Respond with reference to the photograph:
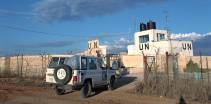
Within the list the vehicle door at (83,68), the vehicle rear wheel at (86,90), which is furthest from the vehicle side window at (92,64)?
the vehicle rear wheel at (86,90)

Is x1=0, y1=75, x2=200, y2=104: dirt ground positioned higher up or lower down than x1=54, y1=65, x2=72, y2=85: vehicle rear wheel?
lower down

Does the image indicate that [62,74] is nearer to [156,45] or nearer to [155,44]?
[156,45]

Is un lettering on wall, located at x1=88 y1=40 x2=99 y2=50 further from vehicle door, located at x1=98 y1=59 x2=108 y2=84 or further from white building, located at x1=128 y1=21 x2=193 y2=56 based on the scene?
vehicle door, located at x1=98 y1=59 x2=108 y2=84

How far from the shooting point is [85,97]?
19.7 metres

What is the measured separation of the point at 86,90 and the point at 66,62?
181cm

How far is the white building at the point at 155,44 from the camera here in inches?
2891

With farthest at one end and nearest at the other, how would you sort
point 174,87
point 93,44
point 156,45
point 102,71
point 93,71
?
point 156,45 < point 93,44 < point 102,71 < point 93,71 < point 174,87

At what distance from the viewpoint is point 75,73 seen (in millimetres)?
18812

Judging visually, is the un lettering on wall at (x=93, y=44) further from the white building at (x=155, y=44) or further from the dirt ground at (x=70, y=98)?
the dirt ground at (x=70, y=98)

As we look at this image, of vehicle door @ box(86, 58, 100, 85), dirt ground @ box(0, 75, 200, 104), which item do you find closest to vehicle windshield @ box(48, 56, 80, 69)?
vehicle door @ box(86, 58, 100, 85)

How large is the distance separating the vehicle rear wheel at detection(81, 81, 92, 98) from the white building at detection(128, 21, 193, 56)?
5262 centimetres

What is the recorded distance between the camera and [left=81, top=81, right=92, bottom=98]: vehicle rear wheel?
19578 mm

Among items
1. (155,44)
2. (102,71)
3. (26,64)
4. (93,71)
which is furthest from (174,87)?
(155,44)

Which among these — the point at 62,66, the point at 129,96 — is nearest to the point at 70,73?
the point at 62,66
